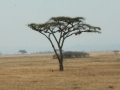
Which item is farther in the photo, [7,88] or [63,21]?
[63,21]

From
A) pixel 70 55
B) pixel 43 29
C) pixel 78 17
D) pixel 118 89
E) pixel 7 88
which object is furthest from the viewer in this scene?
pixel 70 55

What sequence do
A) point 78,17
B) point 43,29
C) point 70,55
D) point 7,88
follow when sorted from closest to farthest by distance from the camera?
point 7,88 → point 78,17 → point 43,29 → point 70,55

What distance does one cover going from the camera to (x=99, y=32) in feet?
105

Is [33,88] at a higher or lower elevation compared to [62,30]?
lower

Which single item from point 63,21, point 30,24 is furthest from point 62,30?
point 30,24

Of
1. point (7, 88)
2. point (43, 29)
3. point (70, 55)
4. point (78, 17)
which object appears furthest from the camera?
point (70, 55)

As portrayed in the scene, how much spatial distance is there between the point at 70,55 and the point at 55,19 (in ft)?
158

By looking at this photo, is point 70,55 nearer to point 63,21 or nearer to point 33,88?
point 63,21

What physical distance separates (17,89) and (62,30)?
1698 centimetres

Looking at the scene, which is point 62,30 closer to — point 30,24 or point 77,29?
point 77,29

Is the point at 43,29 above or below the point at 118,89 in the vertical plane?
above

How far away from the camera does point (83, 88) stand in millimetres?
15805

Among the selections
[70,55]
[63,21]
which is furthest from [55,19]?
[70,55]

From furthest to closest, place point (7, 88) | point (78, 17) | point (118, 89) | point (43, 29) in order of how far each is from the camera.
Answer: point (43, 29)
point (78, 17)
point (7, 88)
point (118, 89)
